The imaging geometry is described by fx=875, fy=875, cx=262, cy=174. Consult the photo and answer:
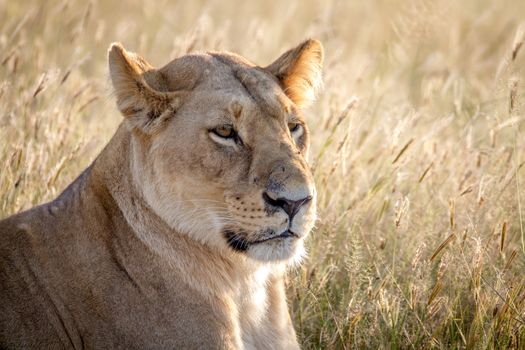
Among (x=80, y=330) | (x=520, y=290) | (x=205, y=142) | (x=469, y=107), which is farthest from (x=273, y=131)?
(x=469, y=107)

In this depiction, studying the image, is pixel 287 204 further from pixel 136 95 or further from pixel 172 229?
pixel 136 95

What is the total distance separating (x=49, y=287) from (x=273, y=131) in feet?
Result: 4.19

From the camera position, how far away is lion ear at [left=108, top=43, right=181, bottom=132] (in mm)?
4000

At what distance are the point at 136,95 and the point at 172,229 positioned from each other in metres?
0.65

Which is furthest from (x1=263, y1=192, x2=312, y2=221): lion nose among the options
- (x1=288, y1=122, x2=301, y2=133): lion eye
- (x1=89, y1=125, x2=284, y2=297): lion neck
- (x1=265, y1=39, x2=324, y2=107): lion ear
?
(x1=265, y1=39, x2=324, y2=107): lion ear

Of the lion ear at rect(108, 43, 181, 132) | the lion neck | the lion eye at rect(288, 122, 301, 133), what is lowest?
the lion neck

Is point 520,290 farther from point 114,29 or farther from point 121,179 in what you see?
point 114,29

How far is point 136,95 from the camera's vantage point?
13.2 ft

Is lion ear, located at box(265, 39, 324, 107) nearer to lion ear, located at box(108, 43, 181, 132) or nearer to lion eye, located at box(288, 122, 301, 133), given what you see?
lion eye, located at box(288, 122, 301, 133)

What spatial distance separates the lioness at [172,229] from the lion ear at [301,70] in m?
0.33

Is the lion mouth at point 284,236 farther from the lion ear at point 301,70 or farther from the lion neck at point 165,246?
the lion ear at point 301,70

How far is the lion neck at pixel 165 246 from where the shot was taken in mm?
4074

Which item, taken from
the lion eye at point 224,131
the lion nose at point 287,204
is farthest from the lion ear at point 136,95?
the lion nose at point 287,204

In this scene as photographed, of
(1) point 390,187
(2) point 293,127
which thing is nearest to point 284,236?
(2) point 293,127
